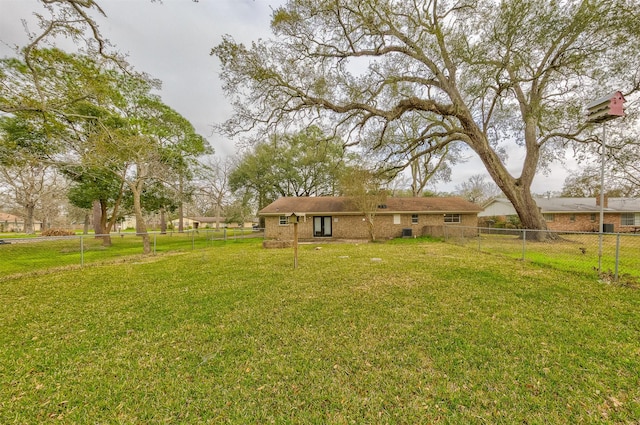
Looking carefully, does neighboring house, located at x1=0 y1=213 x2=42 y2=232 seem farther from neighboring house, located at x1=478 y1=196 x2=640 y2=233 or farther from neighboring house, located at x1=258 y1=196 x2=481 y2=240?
neighboring house, located at x1=478 y1=196 x2=640 y2=233

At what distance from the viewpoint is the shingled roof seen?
17250 mm

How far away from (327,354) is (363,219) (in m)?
15.0

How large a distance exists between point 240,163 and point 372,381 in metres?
25.3

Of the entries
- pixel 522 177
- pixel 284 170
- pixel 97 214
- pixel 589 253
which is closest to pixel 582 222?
pixel 522 177

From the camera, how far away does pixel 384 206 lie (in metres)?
18.1

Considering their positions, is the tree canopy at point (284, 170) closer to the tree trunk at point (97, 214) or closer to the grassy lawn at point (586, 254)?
the tree trunk at point (97, 214)

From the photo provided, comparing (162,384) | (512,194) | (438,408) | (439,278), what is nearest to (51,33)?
(162,384)

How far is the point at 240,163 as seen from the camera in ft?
81.9

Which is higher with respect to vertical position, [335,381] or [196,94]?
[196,94]

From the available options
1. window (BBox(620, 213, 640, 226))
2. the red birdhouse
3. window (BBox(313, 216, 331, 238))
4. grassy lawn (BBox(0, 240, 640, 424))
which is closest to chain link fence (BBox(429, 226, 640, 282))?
grassy lawn (BBox(0, 240, 640, 424))

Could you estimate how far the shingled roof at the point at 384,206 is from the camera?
679 inches

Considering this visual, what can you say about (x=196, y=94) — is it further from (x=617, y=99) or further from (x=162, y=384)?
(x=617, y=99)

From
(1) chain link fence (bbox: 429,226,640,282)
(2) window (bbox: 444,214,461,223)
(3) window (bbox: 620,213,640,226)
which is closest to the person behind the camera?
(1) chain link fence (bbox: 429,226,640,282)

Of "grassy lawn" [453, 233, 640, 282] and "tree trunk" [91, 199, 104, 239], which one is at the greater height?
"tree trunk" [91, 199, 104, 239]
